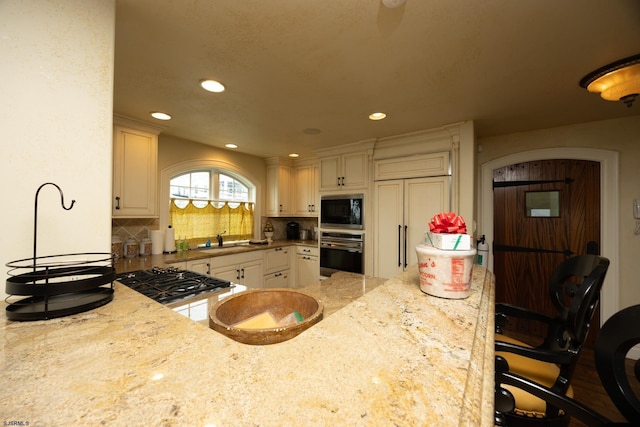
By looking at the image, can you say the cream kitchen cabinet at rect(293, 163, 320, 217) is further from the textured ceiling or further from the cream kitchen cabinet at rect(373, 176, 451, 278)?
the textured ceiling

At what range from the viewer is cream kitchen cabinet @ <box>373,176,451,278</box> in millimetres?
2605

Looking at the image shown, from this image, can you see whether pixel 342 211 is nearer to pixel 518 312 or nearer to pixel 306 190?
pixel 306 190

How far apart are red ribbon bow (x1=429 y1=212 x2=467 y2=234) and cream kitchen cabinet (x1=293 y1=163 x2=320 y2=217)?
3.04 meters

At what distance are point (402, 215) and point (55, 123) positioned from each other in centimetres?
270

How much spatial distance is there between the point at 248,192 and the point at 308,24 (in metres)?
3.13

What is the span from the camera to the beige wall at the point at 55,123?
743 millimetres

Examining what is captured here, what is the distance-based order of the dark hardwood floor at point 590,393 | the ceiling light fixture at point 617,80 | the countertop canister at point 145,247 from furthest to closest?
1. the countertop canister at point 145,247
2. the dark hardwood floor at point 590,393
3. the ceiling light fixture at point 617,80

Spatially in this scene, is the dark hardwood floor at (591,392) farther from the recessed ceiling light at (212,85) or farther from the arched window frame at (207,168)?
the arched window frame at (207,168)

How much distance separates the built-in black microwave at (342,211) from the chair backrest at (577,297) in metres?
2.01

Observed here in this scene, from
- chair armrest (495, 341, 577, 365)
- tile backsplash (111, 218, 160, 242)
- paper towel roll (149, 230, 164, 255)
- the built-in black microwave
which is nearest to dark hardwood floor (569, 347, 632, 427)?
chair armrest (495, 341, 577, 365)

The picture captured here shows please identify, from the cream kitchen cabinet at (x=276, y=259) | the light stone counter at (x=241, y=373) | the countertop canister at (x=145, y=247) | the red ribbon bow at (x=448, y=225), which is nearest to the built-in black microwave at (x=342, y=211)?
the cream kitchen cabinet at (x=276, y=259)

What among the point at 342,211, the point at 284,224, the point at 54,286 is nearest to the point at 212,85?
the point at 54,286

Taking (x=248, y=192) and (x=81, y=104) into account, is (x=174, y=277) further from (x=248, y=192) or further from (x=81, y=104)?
(x=248, y=192)

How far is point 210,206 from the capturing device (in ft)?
11.5
